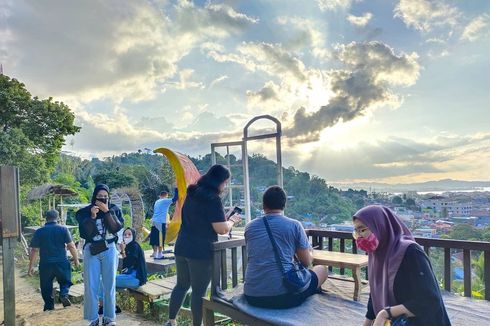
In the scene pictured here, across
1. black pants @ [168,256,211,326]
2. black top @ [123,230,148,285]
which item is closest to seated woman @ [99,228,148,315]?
black top @ [123,230,148,285]

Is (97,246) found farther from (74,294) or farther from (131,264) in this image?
(74,294)

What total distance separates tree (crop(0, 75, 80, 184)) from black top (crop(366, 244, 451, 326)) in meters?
9.93

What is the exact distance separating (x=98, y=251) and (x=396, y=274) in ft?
8.64

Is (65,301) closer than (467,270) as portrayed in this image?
No

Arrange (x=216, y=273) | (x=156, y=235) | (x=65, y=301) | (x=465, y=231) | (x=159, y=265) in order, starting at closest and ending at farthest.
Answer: (x=216, y=273), (x=465, y=231), (x=65, y=301), (x=159, y=265), (x=156, y=235)

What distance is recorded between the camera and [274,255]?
2596 mm

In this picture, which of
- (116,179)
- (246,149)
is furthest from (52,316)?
(116,179)

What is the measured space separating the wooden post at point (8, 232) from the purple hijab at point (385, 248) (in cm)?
339

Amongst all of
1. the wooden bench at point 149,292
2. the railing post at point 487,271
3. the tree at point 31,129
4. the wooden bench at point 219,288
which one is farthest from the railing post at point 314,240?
the tree at point 31,129

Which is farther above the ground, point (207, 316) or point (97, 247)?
point (97, 247)

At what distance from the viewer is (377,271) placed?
1.94m

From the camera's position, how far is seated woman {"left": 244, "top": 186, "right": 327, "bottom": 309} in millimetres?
2590

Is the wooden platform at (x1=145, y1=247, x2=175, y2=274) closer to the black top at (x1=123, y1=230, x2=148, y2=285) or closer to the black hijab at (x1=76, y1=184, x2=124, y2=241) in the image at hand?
the black top at (x1=123, y1=230, x2=148, y2=285)

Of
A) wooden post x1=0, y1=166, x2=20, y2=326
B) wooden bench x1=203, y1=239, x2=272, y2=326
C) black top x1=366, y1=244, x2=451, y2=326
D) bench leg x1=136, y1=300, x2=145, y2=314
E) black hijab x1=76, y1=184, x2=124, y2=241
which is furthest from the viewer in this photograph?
bench leg x1=136, y1=300, x2=145, y2=314
